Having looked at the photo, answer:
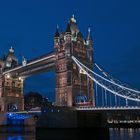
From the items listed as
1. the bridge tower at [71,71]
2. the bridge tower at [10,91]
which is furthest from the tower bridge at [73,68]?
the bridge tower at [10,91]

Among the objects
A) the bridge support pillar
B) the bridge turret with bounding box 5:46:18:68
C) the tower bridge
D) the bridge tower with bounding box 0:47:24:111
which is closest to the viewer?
the tower bridge

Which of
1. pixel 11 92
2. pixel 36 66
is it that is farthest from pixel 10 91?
pixel 36 66

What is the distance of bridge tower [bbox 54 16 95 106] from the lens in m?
66.9

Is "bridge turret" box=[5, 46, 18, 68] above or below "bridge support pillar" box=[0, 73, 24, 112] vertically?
above

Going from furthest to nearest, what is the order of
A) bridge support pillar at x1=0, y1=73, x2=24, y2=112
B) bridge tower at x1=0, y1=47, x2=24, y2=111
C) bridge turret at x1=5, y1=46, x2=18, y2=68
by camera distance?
1. bridge turret at x1=5, y1=46, x2=18, y2=68
2. bridge support pillar at x1=0, y1=73, x2=24, y2=112
3. bridge tower at x1=0, y1=47, x2=24, y2=111

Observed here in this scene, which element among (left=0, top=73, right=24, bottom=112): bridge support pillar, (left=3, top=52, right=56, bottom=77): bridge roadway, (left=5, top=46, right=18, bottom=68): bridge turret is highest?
(left=5, top=46, right=18, bottom=68): bridge turret

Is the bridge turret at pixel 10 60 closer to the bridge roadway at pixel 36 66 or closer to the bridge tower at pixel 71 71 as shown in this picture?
the bridge roadway at pixel 36 66

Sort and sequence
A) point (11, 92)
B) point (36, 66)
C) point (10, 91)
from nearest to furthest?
point (36, 66) → point (10, 91) → point (11, 92)

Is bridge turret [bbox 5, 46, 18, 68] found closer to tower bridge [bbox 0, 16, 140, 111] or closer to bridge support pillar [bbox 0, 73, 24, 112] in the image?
bridge support pillar [bbox 0, 73, 24, 112]

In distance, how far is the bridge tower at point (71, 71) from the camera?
220ft

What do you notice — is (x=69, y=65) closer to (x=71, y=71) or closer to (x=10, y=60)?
(x=71, y=71)

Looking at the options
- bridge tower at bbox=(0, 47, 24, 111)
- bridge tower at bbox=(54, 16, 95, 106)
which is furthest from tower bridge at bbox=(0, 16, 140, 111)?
bridge tower at bbox=(0, 47, 24, 111)

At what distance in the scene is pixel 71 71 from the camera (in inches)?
2650

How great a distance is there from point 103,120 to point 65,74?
1106cm
